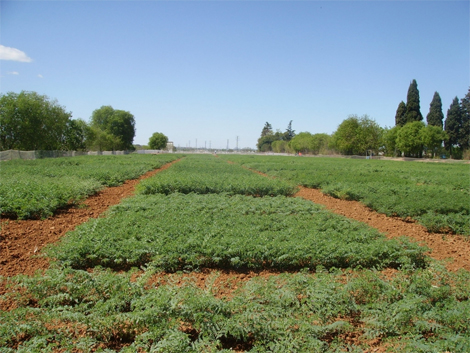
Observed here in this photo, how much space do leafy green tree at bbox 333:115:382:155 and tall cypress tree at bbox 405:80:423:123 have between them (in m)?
9.76

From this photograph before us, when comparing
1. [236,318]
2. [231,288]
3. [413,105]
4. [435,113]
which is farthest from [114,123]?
[236,318]

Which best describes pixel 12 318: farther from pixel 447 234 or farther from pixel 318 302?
pixel 447 234

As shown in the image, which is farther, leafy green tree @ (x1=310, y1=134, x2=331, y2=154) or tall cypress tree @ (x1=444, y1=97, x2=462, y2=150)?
leafy green tree @ (x1=310, y1=134, x2=331, y2=154)

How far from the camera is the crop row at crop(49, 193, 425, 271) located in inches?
207

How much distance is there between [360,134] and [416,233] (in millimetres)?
69217

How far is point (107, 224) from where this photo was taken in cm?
683

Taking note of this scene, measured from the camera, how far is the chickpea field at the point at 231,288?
3.24m

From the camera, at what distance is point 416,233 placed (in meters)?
8.12

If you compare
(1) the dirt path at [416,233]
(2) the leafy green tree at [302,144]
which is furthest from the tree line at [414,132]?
(1) the dirt path at [416,233]

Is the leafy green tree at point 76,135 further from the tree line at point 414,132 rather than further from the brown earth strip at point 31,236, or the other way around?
the tree line at point 414,132

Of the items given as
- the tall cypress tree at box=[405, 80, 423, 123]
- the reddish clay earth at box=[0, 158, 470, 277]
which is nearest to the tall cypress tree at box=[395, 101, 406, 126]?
the tall cypress tree at box=[405, 80, 423, 123]

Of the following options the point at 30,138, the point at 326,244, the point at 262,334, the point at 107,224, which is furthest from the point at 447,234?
the point at 30,138

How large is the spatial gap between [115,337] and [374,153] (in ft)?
275

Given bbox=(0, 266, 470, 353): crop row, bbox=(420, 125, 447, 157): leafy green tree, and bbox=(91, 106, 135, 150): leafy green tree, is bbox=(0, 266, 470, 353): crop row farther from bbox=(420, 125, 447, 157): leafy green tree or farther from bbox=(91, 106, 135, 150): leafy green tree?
bbox=(91, 106, 135, 150): leafy green tree
